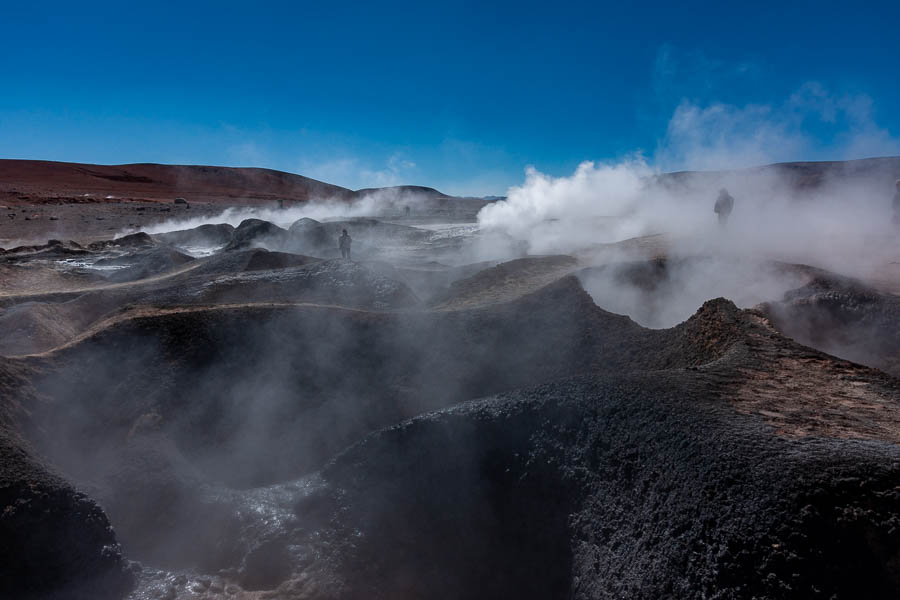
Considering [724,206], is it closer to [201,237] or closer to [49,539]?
[49,539]

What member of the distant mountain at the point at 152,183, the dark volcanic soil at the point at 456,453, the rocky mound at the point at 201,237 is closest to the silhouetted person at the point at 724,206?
the dark volcanic soil at the point at 456,453

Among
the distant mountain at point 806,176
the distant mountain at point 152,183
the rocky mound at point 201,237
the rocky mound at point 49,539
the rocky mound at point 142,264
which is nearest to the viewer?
the rocky mound at point 49,539

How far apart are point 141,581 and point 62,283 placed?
10.5 m

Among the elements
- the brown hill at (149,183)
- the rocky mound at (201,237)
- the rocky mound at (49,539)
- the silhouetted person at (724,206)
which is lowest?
the rocky mound at (49,539)

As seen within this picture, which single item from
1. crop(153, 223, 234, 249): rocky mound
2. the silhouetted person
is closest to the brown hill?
crop(153, 223, 234, 249): rocky mound

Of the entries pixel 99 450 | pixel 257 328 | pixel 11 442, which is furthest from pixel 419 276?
pixel 11 442

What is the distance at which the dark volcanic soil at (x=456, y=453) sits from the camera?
8.14 ft

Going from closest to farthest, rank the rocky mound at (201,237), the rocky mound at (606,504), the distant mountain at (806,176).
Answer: the rocky mound at (606,504)
the rocky mound at (201,237)
the distant mountain at (806,176)

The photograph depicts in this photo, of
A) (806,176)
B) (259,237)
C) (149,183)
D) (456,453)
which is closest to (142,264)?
(259,237)

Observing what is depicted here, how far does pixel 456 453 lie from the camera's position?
13.0 ft

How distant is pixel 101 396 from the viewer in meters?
4.87

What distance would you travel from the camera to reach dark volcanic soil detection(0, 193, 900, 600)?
2480mm

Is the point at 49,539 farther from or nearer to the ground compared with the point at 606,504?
nearer to the ground

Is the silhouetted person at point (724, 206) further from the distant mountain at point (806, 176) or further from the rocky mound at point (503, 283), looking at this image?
the distant mountain at point (806, 176)
